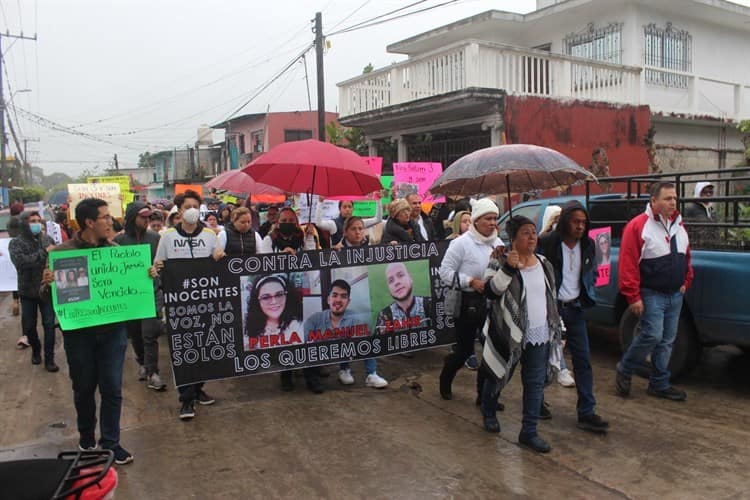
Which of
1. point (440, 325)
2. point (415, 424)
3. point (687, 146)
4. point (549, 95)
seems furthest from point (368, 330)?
point (687, 146)

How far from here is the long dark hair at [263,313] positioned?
18.4 ft

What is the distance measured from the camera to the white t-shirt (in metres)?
4.67

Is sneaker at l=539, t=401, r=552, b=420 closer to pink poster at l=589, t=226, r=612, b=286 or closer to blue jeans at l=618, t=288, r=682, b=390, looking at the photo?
blue jeans at l=618, t=288, r=682, b=390

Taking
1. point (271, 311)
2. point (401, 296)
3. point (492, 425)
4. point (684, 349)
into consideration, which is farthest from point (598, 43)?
point (492, 425)

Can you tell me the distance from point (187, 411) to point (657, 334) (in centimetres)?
400

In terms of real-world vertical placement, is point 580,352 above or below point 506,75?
below

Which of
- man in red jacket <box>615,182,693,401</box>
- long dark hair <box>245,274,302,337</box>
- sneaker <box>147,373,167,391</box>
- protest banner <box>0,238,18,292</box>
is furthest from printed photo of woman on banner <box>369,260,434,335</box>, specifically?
protest banner <box>0,238,18,292</box>

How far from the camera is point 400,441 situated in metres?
4.61

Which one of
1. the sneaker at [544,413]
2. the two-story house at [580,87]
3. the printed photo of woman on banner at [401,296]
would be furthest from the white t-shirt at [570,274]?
the two-story house at [580,87]

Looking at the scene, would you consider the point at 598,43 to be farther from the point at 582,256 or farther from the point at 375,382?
the point at 375,382

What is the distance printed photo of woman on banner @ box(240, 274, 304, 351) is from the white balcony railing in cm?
831

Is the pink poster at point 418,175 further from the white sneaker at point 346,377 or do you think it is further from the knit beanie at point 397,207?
the white sneaker at point 346,377

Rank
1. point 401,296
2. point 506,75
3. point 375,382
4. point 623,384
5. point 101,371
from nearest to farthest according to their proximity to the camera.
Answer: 1. point 101,371
2. point 623,384
3. point 375,382
4. point 401,296
5. point 506,75

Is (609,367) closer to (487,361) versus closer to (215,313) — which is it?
(487,361)
